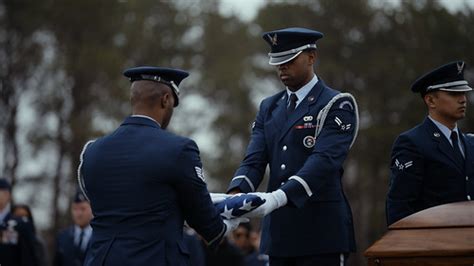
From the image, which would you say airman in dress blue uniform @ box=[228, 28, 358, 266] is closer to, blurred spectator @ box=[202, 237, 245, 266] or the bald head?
the bald head

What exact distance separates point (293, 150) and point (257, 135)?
445 millimetres

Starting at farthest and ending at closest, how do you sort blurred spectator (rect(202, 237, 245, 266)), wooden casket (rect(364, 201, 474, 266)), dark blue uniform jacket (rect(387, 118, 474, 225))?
blurred spectator (rect(202, 237, 245, 266)) < dark blue uniform jacket (rect(387, 118, 474, 225)) < wooden casket (rect(364, 201, 474, 266))

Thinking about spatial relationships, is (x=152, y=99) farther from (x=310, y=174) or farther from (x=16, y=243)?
(x=16, y=243)

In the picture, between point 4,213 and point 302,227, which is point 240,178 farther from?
point 4,213

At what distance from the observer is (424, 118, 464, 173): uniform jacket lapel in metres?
7.31

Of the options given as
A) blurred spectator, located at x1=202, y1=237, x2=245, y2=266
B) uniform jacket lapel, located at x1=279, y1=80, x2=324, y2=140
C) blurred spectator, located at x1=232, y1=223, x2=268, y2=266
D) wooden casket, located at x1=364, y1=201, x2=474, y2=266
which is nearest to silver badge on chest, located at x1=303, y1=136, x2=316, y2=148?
uniform jacket lapel, located at x1=279, y1=80, x2=324, y2=140

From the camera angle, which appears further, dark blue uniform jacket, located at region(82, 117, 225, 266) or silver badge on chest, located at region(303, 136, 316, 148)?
silver badge on chest, located at region(303, 136, 316, 148)

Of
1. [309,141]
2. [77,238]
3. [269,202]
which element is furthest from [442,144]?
[77,238]

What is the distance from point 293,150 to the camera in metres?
6.96

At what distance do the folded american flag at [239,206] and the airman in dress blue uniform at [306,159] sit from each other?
422 millimetres

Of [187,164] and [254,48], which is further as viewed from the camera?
[254,48]

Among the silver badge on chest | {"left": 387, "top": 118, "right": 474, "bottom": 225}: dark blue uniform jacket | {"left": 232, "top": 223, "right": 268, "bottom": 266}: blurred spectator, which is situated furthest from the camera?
{"left": 232, "top": 223, "right": 268, "bottom": 266}: blurred spectator

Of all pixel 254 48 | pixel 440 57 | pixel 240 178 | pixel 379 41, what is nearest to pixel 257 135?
pixel 240 178

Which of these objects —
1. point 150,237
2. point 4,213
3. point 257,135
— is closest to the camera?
point 150,237
